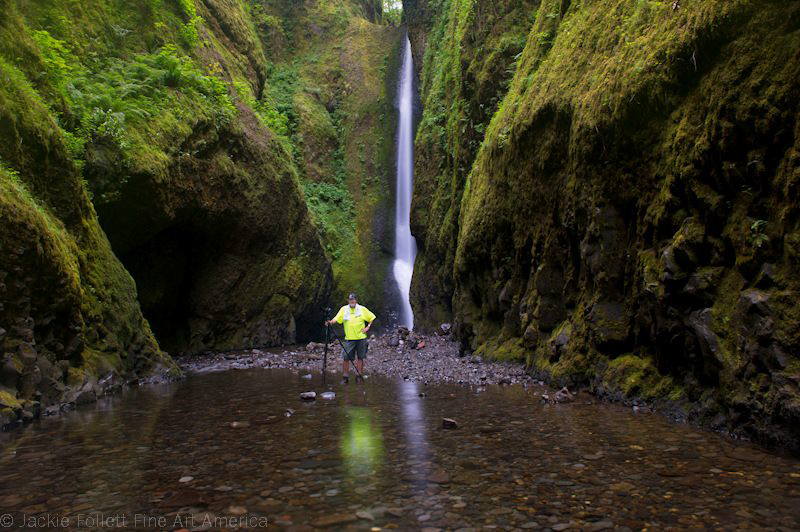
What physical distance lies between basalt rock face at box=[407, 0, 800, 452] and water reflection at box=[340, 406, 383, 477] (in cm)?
360

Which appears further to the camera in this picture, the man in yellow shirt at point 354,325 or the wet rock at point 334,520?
the man in yellow shirt at point 354,325

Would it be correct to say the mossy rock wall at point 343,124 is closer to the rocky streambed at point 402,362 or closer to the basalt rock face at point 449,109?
the basalt rock face at point 449,109

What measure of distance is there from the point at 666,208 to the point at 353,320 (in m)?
7.06

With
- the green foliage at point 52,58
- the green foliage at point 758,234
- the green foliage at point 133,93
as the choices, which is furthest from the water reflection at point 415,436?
the green foliage at point 52,58

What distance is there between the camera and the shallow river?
363cm

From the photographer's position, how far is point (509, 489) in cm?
419

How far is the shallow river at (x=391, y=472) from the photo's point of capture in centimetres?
363

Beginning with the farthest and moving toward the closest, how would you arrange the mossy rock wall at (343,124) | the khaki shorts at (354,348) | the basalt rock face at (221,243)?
the mossy rock wall at (343,124) < the basalt rock face at (221,243) < the khaki shorts at (354,348)

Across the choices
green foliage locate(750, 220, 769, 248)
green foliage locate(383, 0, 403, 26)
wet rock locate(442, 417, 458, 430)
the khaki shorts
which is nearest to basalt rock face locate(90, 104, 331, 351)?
the khaki shorts

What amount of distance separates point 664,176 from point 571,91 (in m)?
3.31

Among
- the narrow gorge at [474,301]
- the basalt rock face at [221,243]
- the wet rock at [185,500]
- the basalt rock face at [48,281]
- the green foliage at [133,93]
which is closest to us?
the wet rock at [185,500]

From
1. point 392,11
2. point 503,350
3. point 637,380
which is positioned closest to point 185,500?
point 637,380

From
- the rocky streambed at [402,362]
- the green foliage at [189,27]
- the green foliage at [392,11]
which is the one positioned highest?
the green foliage at [392,11]

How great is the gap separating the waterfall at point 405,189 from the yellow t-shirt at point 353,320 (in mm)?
17611
